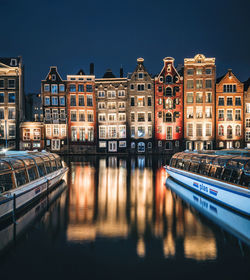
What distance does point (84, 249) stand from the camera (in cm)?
769

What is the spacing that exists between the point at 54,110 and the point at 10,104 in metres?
9.26

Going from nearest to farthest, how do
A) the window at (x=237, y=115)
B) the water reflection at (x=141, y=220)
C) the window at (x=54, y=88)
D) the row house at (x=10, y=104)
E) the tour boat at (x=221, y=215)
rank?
the water reflection at (x=141, y=220) → the tour boat at (x=221, y=215) → the row house at (x=10, y=104) → the window at (x=237, y=115) → the window at (x=54, y=88)

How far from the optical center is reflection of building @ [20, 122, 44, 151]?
4944 centimetres

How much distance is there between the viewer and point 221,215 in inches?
423

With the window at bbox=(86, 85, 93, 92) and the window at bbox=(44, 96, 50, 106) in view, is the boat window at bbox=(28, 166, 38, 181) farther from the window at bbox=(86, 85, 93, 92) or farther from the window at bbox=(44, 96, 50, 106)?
the window at bbox=(44, 96, 50, 106)

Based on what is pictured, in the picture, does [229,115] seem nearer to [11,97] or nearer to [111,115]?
[111,115]

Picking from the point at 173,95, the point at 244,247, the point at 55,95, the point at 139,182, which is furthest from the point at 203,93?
the point at 244,247

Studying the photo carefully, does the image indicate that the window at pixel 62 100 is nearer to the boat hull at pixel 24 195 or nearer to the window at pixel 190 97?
the window at pixel 190 97

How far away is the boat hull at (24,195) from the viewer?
943cm

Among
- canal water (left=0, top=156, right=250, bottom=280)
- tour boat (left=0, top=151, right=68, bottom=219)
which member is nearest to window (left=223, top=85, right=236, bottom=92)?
canal water (left=0, top=156, right=250, bottom=280)

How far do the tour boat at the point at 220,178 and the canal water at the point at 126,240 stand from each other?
2.03ft

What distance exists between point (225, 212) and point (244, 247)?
3249mm

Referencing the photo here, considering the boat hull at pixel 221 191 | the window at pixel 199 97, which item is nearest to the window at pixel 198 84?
the window at pixel 199 97

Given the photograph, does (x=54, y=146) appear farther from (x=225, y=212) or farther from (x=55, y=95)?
(x=225, y=212)
